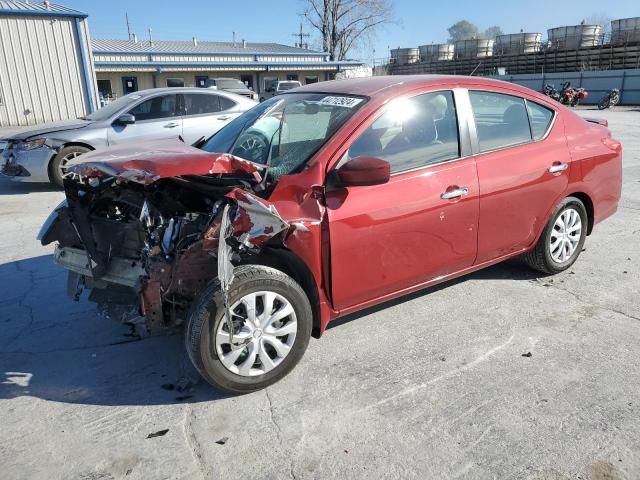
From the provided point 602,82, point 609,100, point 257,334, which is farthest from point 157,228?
point 602,82

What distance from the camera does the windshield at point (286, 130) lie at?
11.1 feet

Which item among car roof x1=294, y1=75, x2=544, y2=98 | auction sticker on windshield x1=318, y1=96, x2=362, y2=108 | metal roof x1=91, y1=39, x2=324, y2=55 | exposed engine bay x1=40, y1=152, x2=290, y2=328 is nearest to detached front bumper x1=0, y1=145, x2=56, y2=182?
exposed engine bay x1=40, y1=152, x2=290, y2=328

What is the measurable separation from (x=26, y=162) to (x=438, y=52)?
2069 inches

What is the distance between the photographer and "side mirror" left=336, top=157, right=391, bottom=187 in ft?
9.92

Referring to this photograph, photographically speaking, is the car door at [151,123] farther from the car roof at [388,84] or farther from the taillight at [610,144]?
the taillight at [610,144]

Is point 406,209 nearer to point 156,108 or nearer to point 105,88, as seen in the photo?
point 156,108

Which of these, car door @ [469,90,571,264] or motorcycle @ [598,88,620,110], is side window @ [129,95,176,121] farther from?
motorcycle @ [598,88,620,110]

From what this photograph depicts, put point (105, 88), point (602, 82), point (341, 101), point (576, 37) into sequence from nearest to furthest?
point (341, 101) < point (602, 82) < point (105, 88) < point (576, 37)

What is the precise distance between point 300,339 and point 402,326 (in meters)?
0.99

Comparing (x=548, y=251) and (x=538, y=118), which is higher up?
(x=538, y=118)

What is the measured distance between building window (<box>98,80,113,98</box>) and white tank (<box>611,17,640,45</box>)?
119 ft

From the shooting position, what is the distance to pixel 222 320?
9.37 feet

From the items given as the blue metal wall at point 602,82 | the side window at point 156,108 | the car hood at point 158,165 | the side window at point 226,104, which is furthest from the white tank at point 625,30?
the car hood at point 158,165

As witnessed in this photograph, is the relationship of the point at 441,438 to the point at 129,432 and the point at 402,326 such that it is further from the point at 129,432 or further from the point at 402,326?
the point at 129,432
